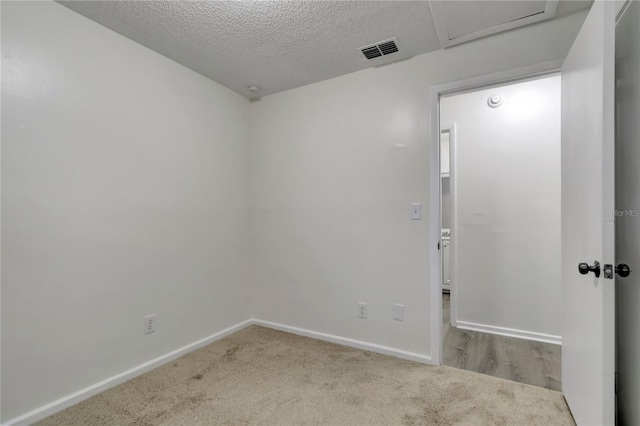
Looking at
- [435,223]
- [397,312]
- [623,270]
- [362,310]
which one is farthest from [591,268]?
[362,310]

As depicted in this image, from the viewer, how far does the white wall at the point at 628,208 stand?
4.07ft

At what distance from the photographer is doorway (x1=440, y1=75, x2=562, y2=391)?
8.49 feet

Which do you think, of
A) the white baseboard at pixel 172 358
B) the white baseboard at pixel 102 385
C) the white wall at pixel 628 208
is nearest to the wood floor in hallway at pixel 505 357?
the white baseboard at pixel 172 358

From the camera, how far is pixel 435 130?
216 centimetres

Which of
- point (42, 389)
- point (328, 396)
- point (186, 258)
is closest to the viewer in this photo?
point (42, 389)

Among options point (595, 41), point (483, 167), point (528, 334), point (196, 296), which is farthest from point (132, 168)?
point (528, 334)

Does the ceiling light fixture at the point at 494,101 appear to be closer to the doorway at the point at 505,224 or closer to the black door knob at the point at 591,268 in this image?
the doorway at the point at 505,224

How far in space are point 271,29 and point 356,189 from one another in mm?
1336

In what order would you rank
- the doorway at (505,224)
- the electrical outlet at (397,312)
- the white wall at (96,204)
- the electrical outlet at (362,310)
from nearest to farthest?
the white wall at (96,204) < the electrical outlet at (397,312) < the electrical outlet at (362,310) < the doorway at (505,224)

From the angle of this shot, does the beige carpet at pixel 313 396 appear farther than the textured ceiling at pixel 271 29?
No

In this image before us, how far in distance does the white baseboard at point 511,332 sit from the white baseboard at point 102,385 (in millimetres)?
2441

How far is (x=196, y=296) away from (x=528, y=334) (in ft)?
9.99

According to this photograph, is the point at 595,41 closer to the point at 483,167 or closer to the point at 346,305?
the point at 483,167

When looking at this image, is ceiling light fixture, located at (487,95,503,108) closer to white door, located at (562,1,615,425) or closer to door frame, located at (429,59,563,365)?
door frame, located at (429,59,563,365)
